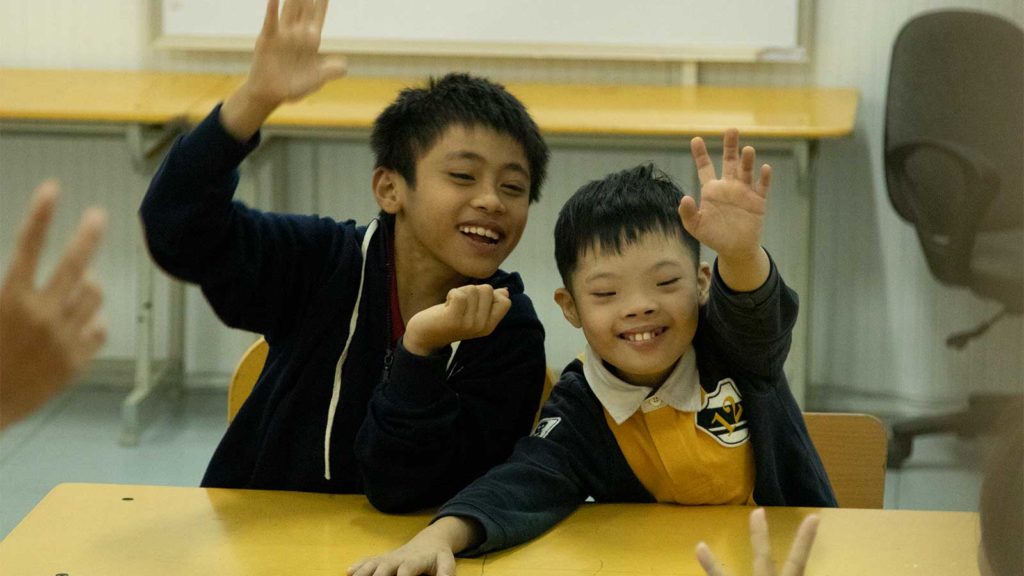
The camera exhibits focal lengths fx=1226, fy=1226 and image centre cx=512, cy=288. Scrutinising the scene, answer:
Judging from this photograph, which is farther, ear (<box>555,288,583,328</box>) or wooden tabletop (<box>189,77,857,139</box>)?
wooden tabletop (<box>189,77,857,139</box>)

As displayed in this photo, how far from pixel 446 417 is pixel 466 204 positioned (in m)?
0.26

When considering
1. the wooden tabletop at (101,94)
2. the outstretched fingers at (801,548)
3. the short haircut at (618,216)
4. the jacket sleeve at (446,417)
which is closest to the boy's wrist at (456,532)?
the jacket sleeve at (446,417)

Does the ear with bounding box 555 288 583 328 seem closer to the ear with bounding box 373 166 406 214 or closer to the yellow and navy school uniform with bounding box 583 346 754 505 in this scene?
the yellow and navy school uniform with bounding box 583 346 754 505

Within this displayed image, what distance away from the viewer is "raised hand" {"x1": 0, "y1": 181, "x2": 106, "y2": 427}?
309 mm

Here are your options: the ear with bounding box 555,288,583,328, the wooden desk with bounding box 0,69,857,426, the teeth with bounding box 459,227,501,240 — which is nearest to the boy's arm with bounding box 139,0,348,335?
the teeth with bounding box 459,227,501,240

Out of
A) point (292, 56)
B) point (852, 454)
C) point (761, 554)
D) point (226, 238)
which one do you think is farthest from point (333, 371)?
point (761, 554)

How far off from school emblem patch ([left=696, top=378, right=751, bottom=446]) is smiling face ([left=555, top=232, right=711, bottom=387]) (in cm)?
5

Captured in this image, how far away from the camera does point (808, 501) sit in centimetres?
122

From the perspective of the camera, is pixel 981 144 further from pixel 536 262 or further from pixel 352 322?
pixel 536 262

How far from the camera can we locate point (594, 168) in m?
3.21

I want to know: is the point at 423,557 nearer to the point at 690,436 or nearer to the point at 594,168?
the point at 690,436

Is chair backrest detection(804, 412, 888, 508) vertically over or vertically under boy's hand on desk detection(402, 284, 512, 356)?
under

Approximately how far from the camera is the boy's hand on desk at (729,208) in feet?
3.43

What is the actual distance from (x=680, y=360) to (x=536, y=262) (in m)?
2.04
